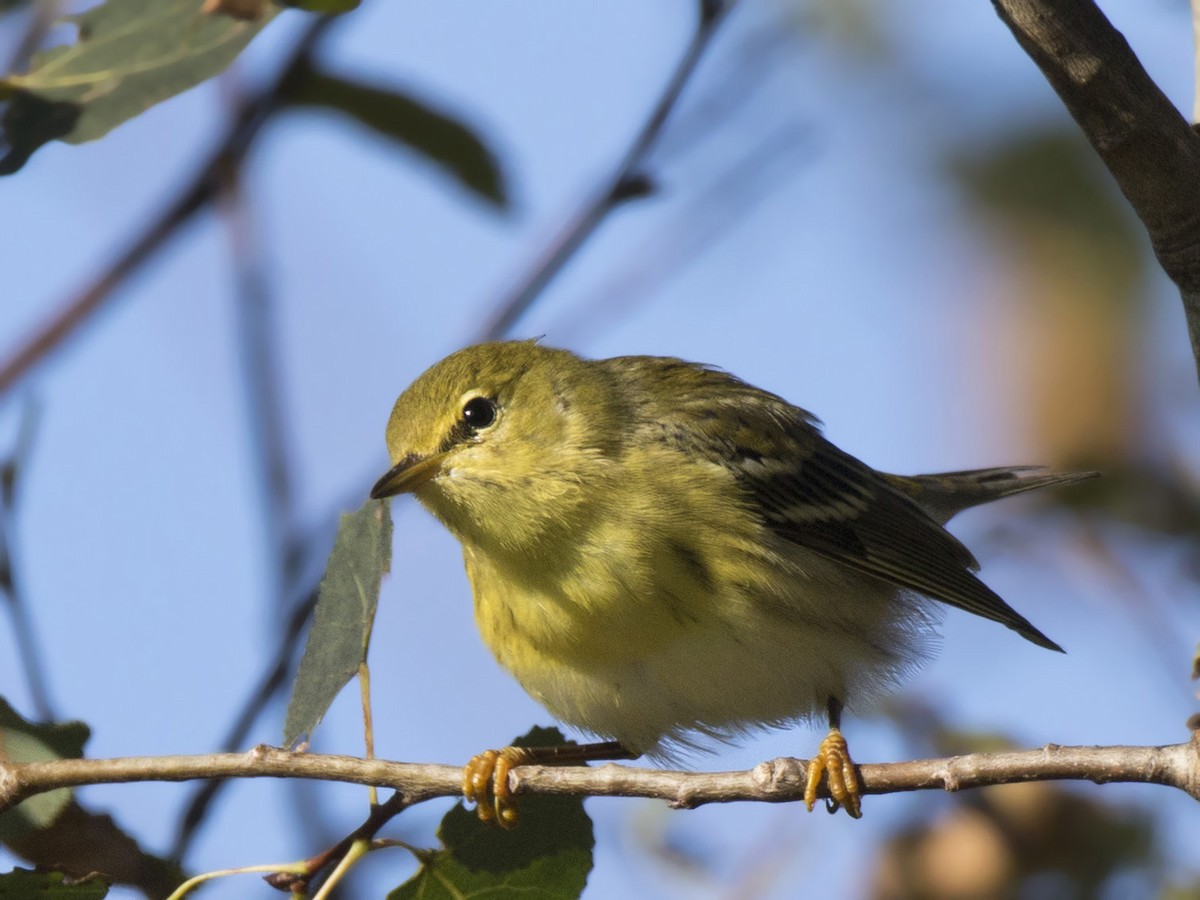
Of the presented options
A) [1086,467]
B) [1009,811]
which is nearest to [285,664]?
[1009,811]

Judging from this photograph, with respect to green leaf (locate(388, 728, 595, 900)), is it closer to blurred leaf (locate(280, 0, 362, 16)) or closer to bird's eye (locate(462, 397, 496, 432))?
bird's eye (locate(462, 397, 496, 432))

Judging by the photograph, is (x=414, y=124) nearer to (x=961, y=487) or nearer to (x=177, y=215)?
(x=177, y=215)

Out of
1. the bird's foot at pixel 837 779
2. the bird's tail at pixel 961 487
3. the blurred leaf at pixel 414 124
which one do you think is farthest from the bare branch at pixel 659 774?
the bird's tail at pixel 961 487

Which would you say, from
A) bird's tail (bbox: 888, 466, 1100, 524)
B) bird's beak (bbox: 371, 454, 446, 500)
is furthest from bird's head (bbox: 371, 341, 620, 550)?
bird's tail (bbox: 888, 466, 1100, 524)

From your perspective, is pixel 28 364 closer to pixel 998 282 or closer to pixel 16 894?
pixel 16 894

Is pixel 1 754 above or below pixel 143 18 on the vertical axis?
below

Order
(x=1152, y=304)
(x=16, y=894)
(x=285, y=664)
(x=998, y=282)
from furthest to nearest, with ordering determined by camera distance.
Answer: (x=998, y=282) < (x=1152, y=304) < (x=285, y=664) < (x=16, y=894)

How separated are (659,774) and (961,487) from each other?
2.98 meters

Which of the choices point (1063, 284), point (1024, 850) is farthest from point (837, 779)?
point (1063, 284)

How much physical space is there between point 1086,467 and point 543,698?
7.73ft

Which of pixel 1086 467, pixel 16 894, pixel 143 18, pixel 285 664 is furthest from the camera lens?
pixel 1086 467

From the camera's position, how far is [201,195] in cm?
293

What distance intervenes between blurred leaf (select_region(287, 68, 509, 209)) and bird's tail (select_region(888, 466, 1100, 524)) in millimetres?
2064

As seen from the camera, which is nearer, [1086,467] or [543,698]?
[543,698]
